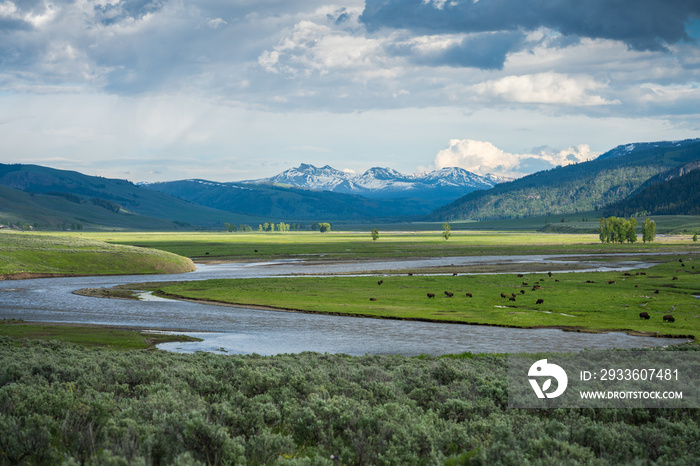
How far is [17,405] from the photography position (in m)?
15.5

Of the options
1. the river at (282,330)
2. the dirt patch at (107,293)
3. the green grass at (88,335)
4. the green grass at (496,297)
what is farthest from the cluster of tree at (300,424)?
the dirt patch at (107,293)

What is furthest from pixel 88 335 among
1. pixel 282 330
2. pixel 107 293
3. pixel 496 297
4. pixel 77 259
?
pixel 77 259

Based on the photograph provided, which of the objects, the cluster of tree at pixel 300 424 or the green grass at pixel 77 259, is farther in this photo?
the green grass at pixel 77 259

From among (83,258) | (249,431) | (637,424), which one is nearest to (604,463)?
A: (637,424)

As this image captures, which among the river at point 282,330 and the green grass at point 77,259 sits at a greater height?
the green grass at point 77,259

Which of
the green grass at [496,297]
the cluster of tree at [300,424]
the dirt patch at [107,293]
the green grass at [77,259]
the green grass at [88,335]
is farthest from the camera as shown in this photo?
the green grass at [77,259]

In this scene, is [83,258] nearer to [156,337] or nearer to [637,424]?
[156,337]

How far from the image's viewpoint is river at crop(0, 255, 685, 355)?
4075 cm

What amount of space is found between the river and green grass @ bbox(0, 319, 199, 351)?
230 cm

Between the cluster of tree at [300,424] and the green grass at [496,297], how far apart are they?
107 feet

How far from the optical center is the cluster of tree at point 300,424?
40.2ft

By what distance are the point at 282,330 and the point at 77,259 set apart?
75.0 meters

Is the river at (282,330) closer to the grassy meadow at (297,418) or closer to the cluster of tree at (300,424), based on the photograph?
the grassy meadow at (297,418)

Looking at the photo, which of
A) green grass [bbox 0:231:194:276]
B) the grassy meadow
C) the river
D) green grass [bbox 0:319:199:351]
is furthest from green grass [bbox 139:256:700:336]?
green grass [bbox 0:231:194:276]
